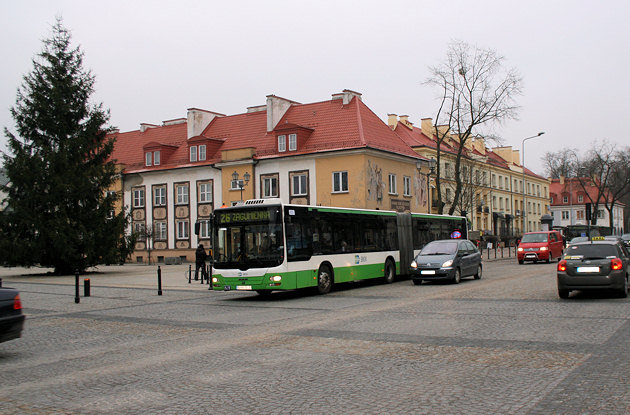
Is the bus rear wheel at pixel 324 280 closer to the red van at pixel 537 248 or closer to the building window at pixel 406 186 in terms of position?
the red van at pixel 537 248

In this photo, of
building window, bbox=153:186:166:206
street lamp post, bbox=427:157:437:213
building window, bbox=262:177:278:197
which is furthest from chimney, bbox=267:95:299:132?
street lamp post, bbox=427:157:437:213

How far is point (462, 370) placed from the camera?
8227 mm

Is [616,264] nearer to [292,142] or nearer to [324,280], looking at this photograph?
[324,280]

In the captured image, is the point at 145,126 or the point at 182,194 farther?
the point at 145,126

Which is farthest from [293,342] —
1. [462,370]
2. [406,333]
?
[462,370]

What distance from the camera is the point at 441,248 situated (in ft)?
79.8

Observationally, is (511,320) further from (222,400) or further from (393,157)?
(393,157)

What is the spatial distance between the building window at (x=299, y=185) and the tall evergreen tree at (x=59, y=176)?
14.6 metres

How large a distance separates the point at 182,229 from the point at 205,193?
13.6ft

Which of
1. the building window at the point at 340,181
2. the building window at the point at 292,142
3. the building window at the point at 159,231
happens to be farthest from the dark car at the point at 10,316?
the building window at the point at 159,231

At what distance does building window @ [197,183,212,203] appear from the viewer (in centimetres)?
5481

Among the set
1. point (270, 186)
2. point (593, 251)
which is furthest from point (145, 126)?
point (593, 251)

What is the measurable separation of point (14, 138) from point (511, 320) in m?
34.9

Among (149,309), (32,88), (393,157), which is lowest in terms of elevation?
(149,309)
